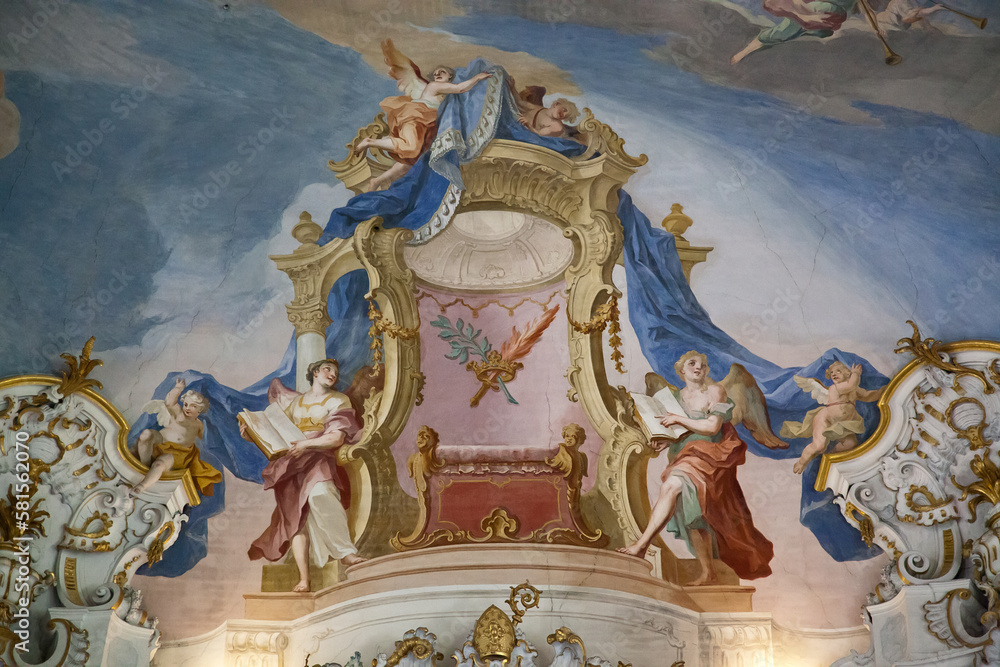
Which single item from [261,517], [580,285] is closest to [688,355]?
[580,285]

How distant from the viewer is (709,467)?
9867mm

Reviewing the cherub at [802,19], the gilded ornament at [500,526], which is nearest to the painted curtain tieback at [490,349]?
the gilded ornament at [500,526]

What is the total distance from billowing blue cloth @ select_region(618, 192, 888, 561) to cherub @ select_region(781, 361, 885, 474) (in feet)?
0.17

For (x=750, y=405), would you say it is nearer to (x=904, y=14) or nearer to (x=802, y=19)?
(x=802, y=19)

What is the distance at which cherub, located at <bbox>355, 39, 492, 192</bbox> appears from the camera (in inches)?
378

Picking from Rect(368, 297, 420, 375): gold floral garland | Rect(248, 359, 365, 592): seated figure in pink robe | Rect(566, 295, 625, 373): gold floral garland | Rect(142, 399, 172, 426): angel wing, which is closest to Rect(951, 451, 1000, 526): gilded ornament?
Rect(566, 295, 625, 373): gold floral garland

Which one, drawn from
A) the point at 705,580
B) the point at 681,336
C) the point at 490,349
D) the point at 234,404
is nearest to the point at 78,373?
the point at 234,404

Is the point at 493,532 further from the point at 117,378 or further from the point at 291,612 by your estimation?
the point at 117,378

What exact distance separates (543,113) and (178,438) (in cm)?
438

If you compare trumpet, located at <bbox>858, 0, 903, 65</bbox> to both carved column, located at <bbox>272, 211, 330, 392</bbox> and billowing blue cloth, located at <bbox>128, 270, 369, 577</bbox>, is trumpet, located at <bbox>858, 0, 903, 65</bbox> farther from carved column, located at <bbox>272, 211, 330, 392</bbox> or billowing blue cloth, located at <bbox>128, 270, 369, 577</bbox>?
carved column, located at <bbox>272, 211, 330, 392</bbox>

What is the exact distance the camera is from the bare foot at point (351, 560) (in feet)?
31.5

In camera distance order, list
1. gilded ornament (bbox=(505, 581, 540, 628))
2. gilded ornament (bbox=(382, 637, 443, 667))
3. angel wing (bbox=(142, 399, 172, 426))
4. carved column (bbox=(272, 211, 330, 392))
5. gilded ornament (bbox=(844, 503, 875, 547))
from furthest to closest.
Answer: carved column (bbox=(272, 211, 330, 392))
angel wing (bbox=(142, 399, 172, 426))
gilded ornament (bbox=(844, 503, 875, 547))
gilded ornament (bbox=(505, 581, 540, 628))
gilded ornament (bbox=(382, 637, 443, 667))

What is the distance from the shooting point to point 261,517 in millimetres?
9695

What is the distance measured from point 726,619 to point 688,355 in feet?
7.80
